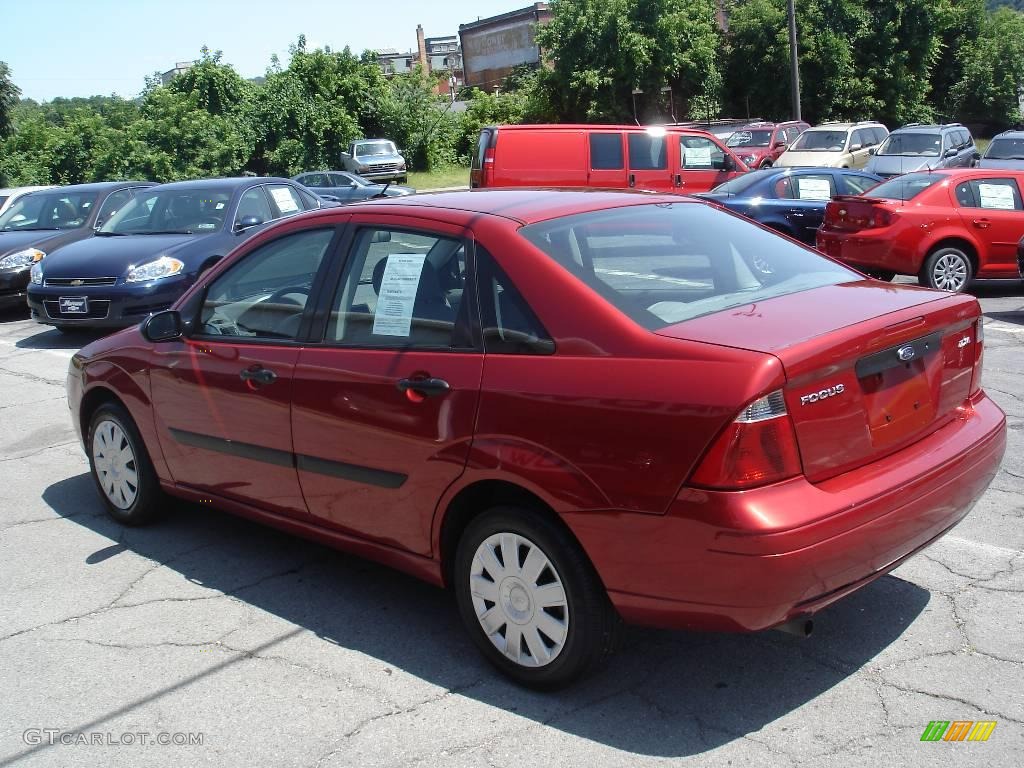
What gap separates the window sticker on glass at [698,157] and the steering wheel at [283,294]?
14132mm

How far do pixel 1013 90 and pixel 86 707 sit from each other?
47.5m

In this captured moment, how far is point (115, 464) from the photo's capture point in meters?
5.52

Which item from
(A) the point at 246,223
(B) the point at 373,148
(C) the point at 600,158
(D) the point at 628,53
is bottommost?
(A) the point at 246,223

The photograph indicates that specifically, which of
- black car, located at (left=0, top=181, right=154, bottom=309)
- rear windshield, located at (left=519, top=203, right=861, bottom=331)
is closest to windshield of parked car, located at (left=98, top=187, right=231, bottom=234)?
black car, located at (left=0, top=181, right=154, bottom=309)

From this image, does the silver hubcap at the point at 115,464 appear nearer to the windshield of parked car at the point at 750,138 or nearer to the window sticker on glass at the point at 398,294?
the window sticker on glass at the point at 398,294

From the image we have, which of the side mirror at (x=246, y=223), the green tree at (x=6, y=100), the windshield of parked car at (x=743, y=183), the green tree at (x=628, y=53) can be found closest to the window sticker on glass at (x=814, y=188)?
the windshield of parked car at (x=743, y=183)

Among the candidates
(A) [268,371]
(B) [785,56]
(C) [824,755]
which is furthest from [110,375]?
(B) [785,56]

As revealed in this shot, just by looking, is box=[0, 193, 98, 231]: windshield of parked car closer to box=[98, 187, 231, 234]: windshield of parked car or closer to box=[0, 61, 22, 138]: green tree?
box=[98, 187, 231, 234]: windshield of parked car

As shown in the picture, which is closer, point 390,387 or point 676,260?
point 390,387

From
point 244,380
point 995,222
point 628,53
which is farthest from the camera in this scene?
point 628,53

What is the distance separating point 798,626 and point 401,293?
190 centimetres

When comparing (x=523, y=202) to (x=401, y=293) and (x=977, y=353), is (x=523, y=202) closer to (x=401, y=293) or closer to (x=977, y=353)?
(x=401, y=293)

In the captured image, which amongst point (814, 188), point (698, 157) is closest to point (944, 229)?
point (814, 188)

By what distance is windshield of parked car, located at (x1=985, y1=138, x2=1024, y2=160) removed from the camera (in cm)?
2031
